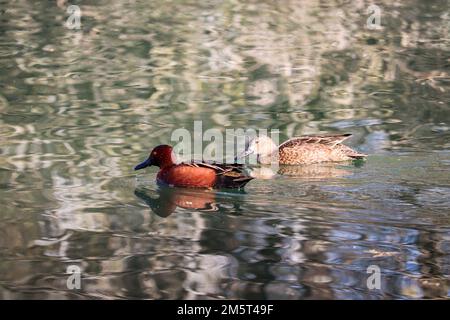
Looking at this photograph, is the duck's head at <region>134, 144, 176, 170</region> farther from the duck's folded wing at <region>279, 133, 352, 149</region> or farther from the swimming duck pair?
the duck's folded wing at <region>279, 133, 352, 149</region>

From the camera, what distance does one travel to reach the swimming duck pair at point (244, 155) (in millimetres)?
9195

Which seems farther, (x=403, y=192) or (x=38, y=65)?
(x=38, y=65)

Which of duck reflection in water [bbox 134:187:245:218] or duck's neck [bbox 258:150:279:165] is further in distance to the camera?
duck's neck [bbox 258:150:279:165]

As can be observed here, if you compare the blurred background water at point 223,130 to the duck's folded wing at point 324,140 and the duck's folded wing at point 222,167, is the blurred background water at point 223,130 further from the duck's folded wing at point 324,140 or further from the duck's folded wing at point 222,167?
the duck's folded wing at point 324,140

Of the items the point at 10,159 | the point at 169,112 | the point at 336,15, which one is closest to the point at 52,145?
the point at 10,159

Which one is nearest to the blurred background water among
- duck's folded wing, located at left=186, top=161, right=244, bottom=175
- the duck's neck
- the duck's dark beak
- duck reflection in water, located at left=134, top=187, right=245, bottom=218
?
duck reflection in water, located at left=134, top=187, right=245, bottom=218

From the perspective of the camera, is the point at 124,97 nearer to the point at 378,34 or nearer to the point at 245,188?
the point at 245,188

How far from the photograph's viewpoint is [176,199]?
9094 millimetres

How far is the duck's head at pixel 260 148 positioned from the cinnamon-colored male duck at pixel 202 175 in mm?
1338

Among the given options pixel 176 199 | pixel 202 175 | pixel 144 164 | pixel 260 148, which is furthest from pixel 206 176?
pixel 260 148

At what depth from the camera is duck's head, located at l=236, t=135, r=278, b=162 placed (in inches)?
421

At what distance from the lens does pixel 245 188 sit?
30.4ft

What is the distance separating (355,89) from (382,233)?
278 inches

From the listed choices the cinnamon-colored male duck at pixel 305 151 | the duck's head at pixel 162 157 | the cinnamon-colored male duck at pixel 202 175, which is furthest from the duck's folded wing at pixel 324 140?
the duck's head at pixel 162 157
